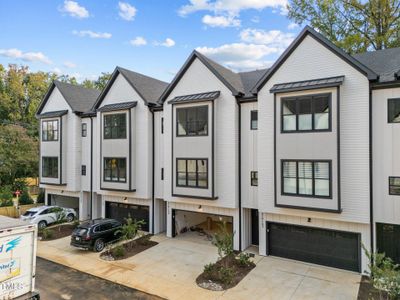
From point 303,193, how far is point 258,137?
3.46 metres

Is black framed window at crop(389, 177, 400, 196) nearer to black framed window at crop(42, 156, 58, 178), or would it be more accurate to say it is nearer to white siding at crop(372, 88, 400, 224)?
white siding at crop(372, 88, 400, 224)

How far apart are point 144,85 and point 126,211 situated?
29.3 ft

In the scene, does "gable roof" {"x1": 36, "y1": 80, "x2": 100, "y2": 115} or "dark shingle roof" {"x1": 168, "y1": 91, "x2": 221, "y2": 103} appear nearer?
"dark shingle roof" {"x1": 168, "y1": 91, "x2": 221, "y2": 103}

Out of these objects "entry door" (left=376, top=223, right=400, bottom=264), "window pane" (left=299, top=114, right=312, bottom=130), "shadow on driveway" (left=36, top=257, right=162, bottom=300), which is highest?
"window pane" (left=299, top=114, right=312, bottom=130)

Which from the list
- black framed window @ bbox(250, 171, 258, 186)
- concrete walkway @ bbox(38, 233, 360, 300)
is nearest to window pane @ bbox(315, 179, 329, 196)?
black framed window @ bbox(250, 171, 258, 186)

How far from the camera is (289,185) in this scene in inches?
514

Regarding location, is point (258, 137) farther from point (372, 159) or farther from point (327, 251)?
point (327, 251)

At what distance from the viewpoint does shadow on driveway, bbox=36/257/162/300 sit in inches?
409

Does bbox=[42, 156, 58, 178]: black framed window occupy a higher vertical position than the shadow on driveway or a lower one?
higher

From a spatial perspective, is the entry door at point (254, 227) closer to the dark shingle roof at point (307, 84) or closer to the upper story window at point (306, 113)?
the upper story window at point (306, 113)

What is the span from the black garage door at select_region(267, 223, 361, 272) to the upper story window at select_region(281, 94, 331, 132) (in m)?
4.80

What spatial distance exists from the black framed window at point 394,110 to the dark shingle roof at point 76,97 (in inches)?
782

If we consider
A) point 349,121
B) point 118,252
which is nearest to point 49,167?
point 118,252

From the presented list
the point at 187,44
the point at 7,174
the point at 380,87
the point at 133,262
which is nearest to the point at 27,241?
the point at 133,262
